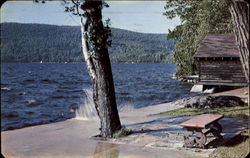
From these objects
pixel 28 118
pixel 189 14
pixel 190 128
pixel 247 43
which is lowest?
pixel 28 118

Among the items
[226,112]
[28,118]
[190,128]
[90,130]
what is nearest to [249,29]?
[190,128]

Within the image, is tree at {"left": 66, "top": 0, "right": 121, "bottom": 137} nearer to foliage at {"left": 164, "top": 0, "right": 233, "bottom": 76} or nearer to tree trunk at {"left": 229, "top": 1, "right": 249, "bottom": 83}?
tree trunk at {"left": 229, "top": 1, "right": 249, "bottom": 83}

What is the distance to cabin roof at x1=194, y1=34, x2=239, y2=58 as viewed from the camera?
82.3 ft

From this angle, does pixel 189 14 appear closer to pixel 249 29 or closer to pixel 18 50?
pixel 249 29

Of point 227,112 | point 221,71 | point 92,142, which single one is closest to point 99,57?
point 92,142

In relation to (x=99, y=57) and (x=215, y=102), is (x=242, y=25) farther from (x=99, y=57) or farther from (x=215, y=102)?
(x=215, y=102)

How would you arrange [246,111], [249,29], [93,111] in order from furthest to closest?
1. [93,111]
2. [246,111]
3. [249,29]

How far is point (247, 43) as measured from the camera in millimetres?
3553

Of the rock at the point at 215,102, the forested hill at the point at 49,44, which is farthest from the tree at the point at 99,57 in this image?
the forested hill at the point at 49,44

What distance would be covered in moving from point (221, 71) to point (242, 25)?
23.1 metres

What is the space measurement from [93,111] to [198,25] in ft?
73.7

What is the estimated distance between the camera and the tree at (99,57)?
807 centimetres

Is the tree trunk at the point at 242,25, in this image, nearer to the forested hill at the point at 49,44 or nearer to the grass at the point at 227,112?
the grass at the point at 227,112

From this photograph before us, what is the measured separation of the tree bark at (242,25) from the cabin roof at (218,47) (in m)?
22.0
